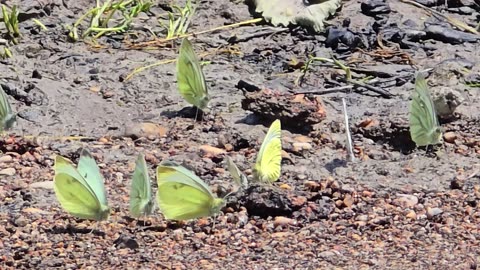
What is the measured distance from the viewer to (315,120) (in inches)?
241

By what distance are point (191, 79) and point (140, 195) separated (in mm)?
1706

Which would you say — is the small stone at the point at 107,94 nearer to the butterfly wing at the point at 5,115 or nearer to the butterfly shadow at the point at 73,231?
the butterfly wing at the point at 5,115

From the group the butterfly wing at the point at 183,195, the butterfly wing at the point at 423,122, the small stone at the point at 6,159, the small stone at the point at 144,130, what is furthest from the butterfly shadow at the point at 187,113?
the butterfly wing at the point at 183,195

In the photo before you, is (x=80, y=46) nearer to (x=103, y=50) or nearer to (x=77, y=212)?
(x=103, y=50)

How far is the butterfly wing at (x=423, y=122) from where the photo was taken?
5609mm

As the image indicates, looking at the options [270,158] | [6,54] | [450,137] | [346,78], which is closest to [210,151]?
[270,158]

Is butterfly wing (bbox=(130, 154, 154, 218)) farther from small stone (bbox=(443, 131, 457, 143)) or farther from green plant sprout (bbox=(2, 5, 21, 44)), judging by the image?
green plant sprout (bbox=(2, 5, 21, 44))

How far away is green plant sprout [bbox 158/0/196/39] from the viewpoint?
7.73 meters

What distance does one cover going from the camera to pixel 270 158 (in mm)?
5254

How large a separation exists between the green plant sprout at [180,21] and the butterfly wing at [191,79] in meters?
1.29

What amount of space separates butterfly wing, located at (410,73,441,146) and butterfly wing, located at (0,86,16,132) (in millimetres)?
2277

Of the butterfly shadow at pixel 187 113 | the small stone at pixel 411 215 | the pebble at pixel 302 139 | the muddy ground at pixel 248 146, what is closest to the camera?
the muddy ground at pixel 248 146

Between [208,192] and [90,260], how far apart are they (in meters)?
0.67

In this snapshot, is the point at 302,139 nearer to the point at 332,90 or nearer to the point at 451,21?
the point at 332,90
